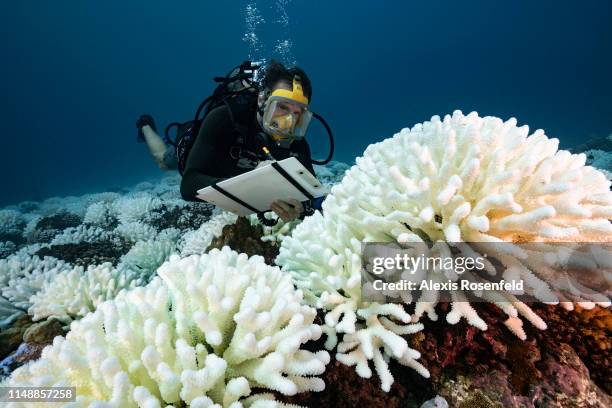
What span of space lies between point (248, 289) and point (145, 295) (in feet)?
2.08

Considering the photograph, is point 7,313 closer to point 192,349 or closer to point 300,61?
point 192,349

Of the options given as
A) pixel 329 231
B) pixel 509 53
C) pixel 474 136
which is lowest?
pixel 329 231

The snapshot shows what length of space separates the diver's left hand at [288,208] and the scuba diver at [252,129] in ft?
0.49

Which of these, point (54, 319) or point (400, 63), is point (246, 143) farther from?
point (400, 63)

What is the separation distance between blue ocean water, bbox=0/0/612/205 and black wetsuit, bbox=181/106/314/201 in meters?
86.3

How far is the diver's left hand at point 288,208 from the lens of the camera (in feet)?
12.5

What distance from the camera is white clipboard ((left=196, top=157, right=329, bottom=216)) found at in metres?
3.24

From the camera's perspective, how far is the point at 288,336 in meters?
1.40

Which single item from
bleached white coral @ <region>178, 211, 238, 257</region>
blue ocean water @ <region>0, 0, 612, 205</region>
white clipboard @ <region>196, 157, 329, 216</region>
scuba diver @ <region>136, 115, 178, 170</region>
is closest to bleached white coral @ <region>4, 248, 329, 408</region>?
white clipboard @ <region>196, 157, 329, 216</region>

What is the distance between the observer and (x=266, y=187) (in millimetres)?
3582

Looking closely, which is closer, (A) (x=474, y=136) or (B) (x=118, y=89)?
(A) (x=474, y=136)

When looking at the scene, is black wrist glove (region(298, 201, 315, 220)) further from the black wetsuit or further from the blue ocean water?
the blue ocean water

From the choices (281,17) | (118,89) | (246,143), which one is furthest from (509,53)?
(118,89)

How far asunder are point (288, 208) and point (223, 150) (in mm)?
2192
